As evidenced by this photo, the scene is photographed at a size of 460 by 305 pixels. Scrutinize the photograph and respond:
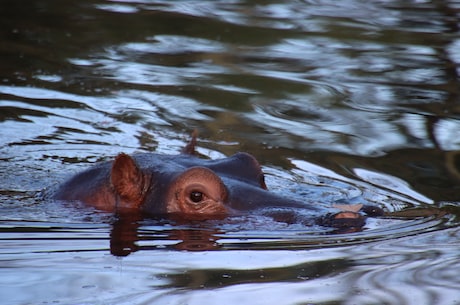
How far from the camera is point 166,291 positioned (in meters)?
5.14

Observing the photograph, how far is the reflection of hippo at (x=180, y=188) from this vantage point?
22.1 ft

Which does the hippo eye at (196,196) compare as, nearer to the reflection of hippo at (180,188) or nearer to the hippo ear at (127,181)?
the reflection of hippo at (180,188)

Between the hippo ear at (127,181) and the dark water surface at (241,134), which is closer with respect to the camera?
the dark water surface at (241,134)

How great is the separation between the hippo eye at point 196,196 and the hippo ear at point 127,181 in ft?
1.29

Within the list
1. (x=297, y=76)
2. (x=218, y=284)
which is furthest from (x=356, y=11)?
(x=218, y=284)

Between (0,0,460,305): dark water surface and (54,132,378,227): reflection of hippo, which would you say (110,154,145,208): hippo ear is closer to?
(54,132,378,227): reflection of hippo

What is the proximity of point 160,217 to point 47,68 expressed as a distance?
5311mm

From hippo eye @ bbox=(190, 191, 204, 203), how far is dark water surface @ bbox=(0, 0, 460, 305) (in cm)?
21

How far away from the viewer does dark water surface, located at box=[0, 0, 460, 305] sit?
5434mm

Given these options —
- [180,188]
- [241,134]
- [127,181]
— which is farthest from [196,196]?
[241,134]

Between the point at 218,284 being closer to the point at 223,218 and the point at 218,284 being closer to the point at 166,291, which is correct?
the point at 166,291

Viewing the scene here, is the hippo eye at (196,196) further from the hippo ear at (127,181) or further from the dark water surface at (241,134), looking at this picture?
the hippo ear at (127,181)

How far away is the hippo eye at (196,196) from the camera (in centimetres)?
680

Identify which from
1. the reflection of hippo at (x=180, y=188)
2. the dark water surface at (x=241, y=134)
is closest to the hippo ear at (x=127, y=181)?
the reflection of hippo at (x=180, y=188)
